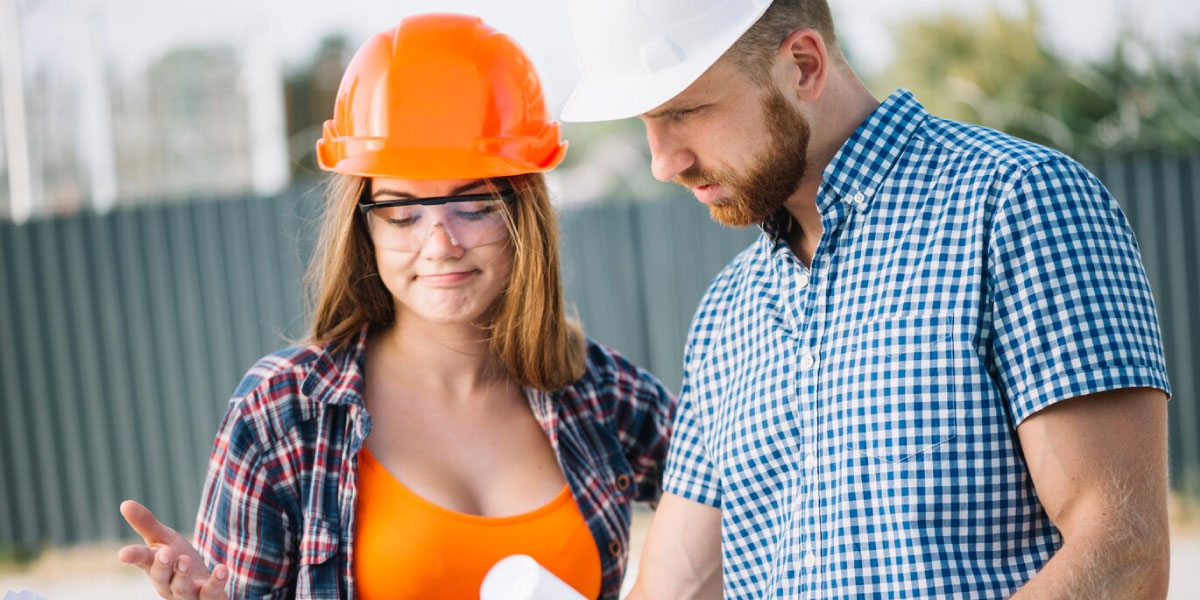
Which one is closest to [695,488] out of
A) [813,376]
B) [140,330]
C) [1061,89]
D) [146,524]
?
[813,376]

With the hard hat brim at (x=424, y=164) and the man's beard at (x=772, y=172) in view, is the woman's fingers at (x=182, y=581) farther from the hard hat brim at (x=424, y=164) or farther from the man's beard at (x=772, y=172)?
the man's beard at (x=772, y=172)

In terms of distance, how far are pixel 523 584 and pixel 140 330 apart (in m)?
6.83

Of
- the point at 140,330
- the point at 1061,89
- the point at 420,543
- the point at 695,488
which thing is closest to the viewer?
the point at 695,488

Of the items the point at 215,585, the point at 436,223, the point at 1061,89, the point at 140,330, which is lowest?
the point at 140,330

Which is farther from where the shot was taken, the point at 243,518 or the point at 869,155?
the point at 243,518

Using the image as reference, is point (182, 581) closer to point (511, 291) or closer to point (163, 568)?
point (163, 568)

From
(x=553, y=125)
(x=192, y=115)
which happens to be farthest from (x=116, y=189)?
(x=553, y=125)

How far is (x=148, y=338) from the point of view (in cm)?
807

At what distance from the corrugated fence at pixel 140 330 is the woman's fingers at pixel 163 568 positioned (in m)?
5.80

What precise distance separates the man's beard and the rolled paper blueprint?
2.46ft

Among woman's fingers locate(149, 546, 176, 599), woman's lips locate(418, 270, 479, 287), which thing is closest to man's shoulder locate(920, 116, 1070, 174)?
woman's lips locate(418, 270, 479, 287)

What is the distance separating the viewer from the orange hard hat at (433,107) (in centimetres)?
265

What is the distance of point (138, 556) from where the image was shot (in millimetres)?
2156

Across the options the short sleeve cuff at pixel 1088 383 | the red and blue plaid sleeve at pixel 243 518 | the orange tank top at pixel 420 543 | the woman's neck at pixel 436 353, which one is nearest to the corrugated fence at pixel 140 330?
the woman's neck at pixel 436 353
